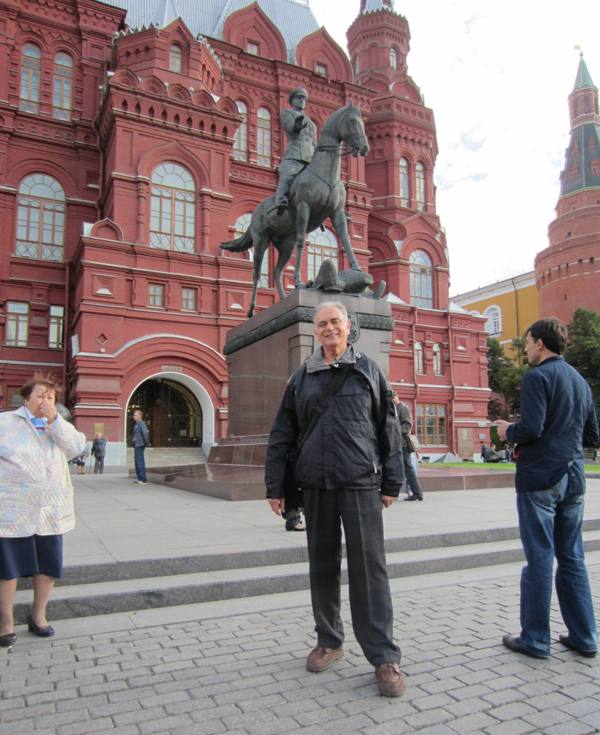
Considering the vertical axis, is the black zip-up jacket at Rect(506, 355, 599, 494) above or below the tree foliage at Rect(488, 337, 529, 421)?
below

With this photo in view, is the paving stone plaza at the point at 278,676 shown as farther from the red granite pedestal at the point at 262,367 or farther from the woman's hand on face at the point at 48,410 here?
the red granite pedestal at the point at 262,367

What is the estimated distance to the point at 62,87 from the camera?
28.0 m

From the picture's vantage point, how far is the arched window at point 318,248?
31.1 metres

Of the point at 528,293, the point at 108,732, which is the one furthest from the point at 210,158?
the point at 528,293

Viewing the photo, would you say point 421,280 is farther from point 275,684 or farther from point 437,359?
point 275,684

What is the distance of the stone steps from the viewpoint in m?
4.19

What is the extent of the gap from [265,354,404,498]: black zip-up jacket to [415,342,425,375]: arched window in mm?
31801

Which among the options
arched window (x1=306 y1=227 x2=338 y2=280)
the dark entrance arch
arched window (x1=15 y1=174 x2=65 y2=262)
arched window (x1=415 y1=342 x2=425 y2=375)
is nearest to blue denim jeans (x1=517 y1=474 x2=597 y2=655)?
the dark entrance arch

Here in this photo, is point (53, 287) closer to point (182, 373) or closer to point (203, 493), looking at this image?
point (182, 373)

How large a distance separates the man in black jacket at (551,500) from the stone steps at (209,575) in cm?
178

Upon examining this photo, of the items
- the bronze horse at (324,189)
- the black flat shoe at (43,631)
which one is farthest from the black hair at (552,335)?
the bronze horse at (324,189)

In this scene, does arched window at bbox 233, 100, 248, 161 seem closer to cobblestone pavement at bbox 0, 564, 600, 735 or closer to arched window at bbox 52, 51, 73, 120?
arched window at bbox 52, 51, 73, 120

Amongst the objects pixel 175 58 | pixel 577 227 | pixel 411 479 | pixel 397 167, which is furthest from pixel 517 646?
pixel 577 227

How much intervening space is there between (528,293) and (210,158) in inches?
1919
